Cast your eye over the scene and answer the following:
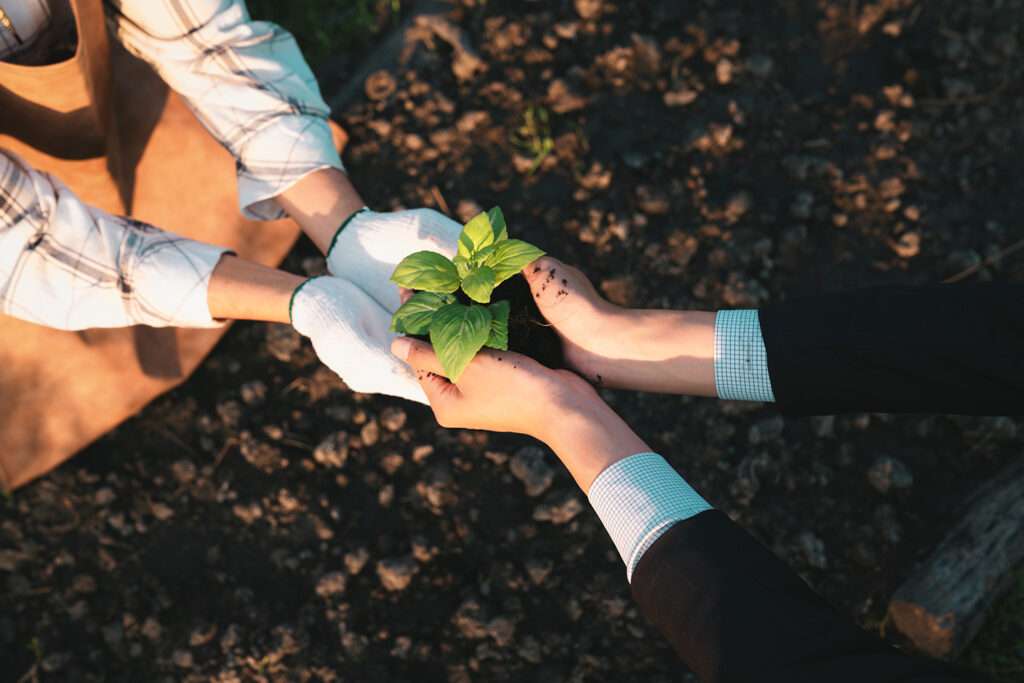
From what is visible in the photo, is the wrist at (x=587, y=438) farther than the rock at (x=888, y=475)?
No

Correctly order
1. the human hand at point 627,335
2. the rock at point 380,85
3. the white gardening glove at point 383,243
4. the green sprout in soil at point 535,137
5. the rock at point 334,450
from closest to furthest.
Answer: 1. the human hand at point 627,335
2. the white gardening glove at point 383,243
3. the rock at point 334,450
4. the green sprout in soil at point 535,137
5. the rock at point 380,85

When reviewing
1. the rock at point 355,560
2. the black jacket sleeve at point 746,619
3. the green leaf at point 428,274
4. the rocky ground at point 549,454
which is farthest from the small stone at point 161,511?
the black jacket sleeve at point 746,619

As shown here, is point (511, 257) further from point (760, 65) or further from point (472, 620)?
point (760, 65)

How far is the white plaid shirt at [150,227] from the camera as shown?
1.88 meters

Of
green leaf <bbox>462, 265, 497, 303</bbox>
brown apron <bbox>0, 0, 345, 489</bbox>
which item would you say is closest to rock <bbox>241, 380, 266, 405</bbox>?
brown apron <bbox>0, 0, 345, 489</bbox>

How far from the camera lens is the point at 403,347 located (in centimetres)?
172

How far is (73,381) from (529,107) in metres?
1.54

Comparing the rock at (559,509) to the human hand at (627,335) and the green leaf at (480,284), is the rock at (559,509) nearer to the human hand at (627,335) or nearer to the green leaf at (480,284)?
the human hand at (627,335)

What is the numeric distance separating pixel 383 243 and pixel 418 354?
400 millimetres

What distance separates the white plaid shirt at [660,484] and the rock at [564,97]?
3.83 feet

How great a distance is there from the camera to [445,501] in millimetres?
2293

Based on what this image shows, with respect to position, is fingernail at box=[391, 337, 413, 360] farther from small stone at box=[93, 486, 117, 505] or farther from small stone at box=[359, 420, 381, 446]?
small stone at box=[93, 486, 117, 505]

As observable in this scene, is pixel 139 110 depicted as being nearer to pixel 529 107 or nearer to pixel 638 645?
pixel 529 107

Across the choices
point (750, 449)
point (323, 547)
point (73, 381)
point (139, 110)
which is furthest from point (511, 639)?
point (139, 110)
